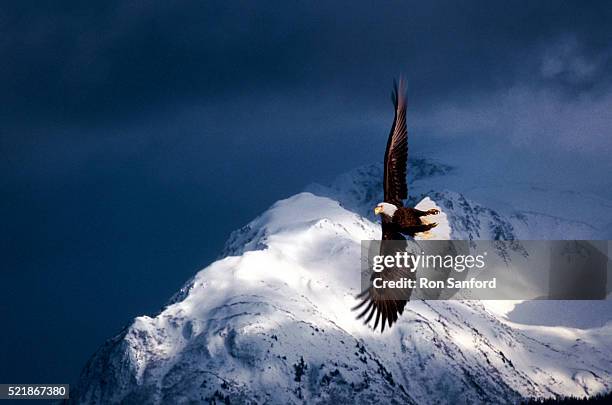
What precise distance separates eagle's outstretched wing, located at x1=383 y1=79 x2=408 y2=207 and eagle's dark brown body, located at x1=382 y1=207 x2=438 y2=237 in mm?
1299

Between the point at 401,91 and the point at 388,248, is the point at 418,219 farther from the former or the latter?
the point at 401,91

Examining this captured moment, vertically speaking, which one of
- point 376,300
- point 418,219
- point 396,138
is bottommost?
point 376,300

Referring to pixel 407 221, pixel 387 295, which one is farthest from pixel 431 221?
pixel 387 295

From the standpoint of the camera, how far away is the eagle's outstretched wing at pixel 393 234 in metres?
38.8

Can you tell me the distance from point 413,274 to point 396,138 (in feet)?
16.5

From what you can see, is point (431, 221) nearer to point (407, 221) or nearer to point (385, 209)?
point (407, 221)

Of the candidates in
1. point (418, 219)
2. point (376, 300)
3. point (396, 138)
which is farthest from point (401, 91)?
point (376, 300)

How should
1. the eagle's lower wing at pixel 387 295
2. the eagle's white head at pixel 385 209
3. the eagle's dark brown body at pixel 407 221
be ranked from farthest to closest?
the eagle's white head at pixel 385 209, the eagle's dark brown body at pixel 407 221, the eagle's lower wing at pixel 387 295

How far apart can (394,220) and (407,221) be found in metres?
0.49

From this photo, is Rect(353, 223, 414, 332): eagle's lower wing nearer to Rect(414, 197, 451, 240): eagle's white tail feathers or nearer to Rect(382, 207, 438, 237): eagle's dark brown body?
Rect(382, 207, 438, 237): eagle's dark brown body

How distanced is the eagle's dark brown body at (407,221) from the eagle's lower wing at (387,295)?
44cm

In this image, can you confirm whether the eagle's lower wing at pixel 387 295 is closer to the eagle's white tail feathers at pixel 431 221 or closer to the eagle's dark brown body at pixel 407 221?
the eagle's dark brown body at pixel 407 221

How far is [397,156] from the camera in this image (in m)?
41.2

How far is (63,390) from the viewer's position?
109750 mm
